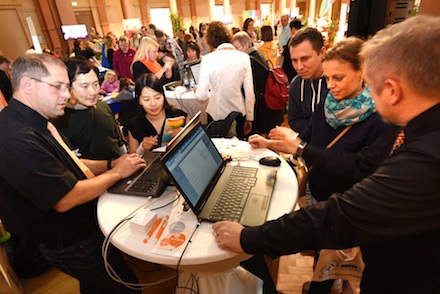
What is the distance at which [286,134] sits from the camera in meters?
1.49

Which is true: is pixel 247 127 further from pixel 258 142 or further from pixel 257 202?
pixel 257 202

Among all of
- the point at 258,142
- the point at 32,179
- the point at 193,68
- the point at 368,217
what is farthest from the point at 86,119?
the point at 193,68

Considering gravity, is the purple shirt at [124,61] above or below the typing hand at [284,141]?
above

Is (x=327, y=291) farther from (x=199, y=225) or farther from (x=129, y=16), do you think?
(x=129, y=16)

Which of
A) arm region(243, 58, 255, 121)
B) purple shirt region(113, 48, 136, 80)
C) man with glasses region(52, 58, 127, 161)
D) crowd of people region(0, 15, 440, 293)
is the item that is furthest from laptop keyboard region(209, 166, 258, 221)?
purple shirt region(113, 48, 136, 80)

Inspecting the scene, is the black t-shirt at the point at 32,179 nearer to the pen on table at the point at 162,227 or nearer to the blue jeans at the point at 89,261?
the blue jeans at the point at 89,261

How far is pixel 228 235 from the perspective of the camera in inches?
35.9

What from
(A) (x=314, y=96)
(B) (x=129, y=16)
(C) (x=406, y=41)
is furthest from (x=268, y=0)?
(C) (x=406, y=41)

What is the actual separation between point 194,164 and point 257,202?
0.33m

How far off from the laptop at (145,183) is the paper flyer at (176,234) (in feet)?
0.61

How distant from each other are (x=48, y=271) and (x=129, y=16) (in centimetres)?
1243

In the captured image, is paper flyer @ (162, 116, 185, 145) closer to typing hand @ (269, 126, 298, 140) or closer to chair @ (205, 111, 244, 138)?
chair @ (205, 111, 244, 138)

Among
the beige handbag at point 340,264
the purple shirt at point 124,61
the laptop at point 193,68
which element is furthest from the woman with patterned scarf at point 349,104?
the purple shirt at point 124,61

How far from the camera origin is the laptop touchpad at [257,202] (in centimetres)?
108
